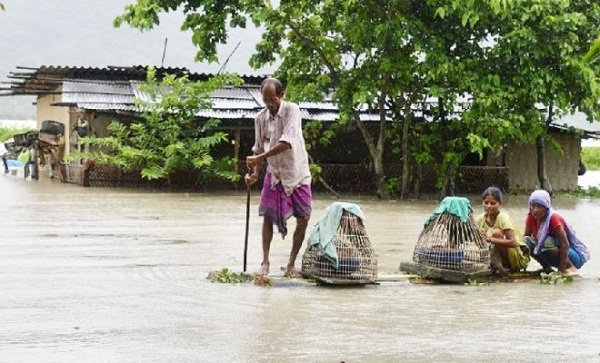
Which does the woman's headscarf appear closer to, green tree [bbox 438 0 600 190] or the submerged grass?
green tree [bbox 438 0 600 190]

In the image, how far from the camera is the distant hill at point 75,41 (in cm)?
7431

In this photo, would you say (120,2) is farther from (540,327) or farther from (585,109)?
(540,327)

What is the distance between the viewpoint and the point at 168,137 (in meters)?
21.1

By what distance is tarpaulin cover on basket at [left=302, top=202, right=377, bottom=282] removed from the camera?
7.64 meters

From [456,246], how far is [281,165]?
5.54 feet

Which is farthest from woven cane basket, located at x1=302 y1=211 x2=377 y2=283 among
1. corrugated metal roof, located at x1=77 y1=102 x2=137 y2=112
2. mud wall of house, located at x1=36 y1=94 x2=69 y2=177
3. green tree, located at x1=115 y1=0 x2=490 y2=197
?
mud wall of house, located at x1=36 y1=94 x2=69 y2=177

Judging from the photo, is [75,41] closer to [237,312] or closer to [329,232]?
[329,232]

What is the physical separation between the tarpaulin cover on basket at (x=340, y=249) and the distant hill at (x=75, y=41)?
2471 inches

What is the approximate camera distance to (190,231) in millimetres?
12188

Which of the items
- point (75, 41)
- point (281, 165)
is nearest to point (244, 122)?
point (281, 165)

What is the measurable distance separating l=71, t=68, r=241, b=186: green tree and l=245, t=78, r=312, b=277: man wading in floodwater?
12.8 meters

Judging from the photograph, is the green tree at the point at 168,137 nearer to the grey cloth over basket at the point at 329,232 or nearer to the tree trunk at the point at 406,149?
the tree trunk at the point at 406,149

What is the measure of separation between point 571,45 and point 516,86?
1.32m

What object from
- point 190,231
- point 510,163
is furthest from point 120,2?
point 190,231
